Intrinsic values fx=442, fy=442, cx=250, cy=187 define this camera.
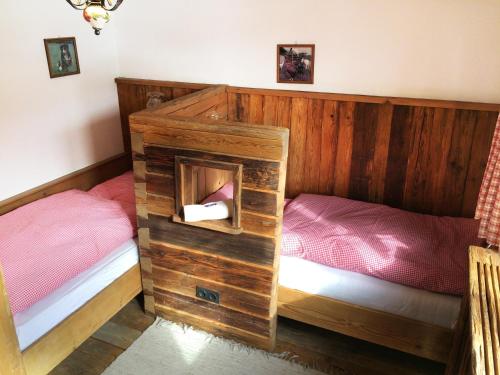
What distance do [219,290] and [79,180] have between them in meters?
1.33

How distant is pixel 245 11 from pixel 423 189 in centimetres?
149

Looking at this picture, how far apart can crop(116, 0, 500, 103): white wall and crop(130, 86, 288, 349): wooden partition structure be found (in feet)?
1.90

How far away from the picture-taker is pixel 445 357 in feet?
6.37

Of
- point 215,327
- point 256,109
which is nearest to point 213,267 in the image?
point 215,327

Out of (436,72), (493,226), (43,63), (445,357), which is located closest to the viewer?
(493,226)

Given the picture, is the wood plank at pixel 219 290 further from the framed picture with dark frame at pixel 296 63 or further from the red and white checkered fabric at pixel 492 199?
the framed picture with dark frame at pixel 296 63

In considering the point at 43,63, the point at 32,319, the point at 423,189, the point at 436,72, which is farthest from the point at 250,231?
the point at 43,63

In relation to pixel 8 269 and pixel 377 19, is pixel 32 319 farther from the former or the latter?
pixel 377 19

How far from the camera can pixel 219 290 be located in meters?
2.18

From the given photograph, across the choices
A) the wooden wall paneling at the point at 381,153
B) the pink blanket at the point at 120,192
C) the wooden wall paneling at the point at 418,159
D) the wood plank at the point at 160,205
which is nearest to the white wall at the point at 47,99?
the pink blanket at the point at 120,192

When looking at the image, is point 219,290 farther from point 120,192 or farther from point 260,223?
point 120,192

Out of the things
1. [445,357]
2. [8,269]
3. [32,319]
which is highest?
→ [8,269]

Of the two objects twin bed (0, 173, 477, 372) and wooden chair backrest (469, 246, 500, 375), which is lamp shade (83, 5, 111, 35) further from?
wooden chair backrest (469, 246, 500, 375)

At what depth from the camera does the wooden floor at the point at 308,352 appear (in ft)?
6.90
